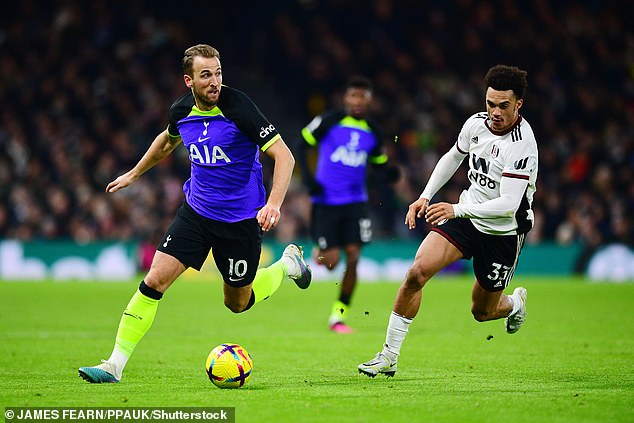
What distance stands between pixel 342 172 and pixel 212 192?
5.17 meters

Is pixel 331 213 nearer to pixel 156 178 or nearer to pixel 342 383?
pixel 342 383

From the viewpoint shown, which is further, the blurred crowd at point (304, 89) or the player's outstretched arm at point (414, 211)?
the blurred crowd at point (304, 89)

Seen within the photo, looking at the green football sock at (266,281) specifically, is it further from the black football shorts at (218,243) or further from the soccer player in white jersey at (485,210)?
the soccer player in white jersey at (485,210)

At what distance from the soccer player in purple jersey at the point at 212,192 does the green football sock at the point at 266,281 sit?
143 mm

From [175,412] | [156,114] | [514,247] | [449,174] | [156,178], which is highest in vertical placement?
[156,114]

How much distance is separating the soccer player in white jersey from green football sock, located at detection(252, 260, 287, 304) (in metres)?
1.27

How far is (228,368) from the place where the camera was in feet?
25.3

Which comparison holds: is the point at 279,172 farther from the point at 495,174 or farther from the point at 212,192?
the point at 495,174

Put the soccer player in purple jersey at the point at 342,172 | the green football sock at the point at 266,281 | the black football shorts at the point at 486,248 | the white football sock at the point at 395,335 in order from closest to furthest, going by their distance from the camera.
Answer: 1. the white football sock at the point at 395,335
2. the black football shorts at the point at 486,248
3. the green football sock at the point at 266,281
4. the soccer player in purple jersey at the point at 342,172

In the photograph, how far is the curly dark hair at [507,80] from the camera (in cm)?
802

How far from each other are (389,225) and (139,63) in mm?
8352

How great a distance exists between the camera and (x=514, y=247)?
862 cm

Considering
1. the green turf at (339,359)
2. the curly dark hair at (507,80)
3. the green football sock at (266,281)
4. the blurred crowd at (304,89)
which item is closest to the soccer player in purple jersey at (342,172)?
the green turf at (339,359)

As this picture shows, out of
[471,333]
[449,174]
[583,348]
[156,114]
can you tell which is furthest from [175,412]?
[156,114]
